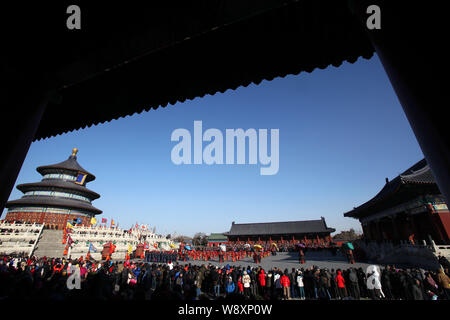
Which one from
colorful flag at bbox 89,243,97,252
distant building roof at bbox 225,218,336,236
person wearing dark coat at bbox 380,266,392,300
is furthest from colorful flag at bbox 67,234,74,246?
distant building roof at bbox 225,218,336,236

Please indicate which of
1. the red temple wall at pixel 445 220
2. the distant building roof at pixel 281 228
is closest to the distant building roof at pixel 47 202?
the distant building roof at pixel 281 228

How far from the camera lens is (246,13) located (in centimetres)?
179

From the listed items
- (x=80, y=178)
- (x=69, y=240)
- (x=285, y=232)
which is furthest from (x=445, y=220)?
(x=80, y=178)

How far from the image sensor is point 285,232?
1534 inches

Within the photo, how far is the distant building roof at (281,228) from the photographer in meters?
38.9

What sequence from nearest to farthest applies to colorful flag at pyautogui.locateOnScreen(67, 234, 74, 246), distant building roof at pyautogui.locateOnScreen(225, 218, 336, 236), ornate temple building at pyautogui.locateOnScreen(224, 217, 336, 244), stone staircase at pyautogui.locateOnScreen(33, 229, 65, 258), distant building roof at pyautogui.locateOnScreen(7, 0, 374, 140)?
distant building roof at pyautogui.locateOnScreen(7, 0, 374, 140)
stone staircase at pyautogui.locateOnScreen(33, 229, 65, 258)
colorful flag at pyautogui.locateOnScreen(67, 234, 74, 246)
ornate temple building at pyautogui.locateOnScreen(224, 217, 336, 244)
distant building roof at pyautogui.locateOnScreen(225, 218, 336, 236)

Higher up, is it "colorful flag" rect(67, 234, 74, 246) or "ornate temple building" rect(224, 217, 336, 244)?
"ornate temple building" rect(224, 217, 336, 244)

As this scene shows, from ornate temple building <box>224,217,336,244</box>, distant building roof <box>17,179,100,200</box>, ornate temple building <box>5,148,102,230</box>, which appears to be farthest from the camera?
ornate temple building <box>224,217,336,244</box>

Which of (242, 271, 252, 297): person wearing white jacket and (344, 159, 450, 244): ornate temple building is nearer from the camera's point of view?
(242, 271, 252, 297): person wearing white jacket

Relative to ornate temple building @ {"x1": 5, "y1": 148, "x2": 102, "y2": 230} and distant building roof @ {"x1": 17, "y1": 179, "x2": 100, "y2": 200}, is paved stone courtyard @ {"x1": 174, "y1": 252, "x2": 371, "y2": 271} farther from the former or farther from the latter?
distant building roof @ {"x1": 17, "y1": 179, "x2": 100, "y2": 200}

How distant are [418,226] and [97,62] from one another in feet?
67.6

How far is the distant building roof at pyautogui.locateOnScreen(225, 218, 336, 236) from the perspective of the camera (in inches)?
1532

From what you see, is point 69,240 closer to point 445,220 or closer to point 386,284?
point 386,284
